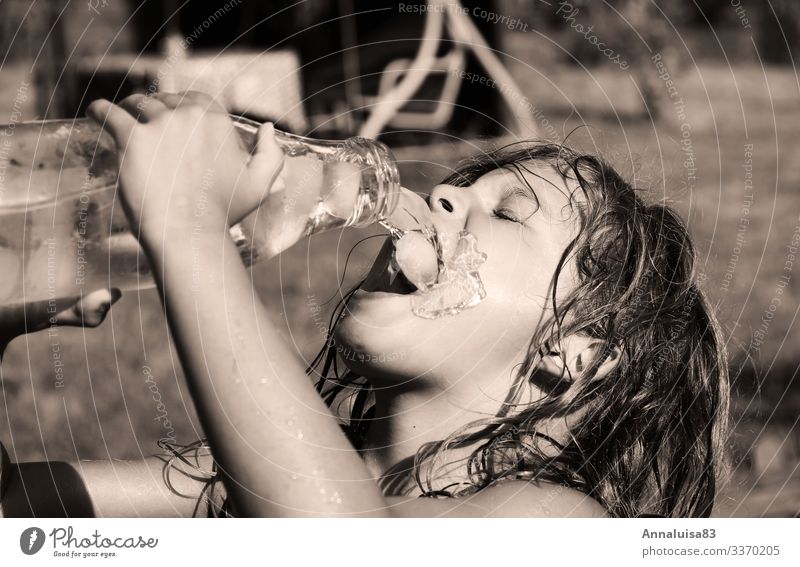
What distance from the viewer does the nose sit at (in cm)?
62

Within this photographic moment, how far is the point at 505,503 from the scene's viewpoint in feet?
1.94

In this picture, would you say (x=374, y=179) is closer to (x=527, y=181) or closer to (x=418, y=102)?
(x=527, y=181)

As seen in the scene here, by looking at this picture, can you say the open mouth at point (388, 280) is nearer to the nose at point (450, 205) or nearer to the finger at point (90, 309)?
the nose at point (450, 205)

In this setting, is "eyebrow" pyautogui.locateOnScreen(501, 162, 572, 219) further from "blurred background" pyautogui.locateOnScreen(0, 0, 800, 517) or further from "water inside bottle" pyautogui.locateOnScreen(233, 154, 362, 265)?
"blurred background" pyautogui.locateOnScreen(0, 0, 800, 517)

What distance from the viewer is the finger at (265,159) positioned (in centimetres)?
52

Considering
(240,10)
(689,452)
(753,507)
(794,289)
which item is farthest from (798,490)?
(240,10)

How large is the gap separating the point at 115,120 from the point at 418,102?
914mm

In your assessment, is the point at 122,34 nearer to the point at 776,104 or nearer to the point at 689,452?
the point at 689,452

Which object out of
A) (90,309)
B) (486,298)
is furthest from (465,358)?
(90,309)

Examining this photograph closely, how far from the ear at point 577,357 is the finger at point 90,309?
289mm

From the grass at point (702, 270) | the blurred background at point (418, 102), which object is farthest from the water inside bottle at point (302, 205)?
the blurred background at point (418, 102)

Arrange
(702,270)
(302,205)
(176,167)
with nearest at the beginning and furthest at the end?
1. (176,167)
2. (302,205)
3. (702,270)

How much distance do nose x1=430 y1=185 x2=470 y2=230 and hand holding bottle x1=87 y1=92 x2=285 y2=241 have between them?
0.48ft
